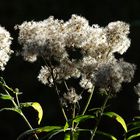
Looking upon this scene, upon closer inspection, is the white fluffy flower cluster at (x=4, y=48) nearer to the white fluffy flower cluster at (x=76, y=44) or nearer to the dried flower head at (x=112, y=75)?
the white fluffy flower cluster at (x=76, y=44)

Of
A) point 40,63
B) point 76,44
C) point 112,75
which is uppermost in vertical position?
point 40,63

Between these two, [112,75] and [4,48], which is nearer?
[112,75]

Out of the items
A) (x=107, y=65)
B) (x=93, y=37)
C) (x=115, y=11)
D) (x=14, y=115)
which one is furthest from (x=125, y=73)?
(x=115, y=11)

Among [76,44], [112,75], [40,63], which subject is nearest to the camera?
[112,75]

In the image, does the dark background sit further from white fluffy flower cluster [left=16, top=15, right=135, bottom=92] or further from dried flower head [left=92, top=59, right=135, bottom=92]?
dried flower head [left=92, top=59, right=135, bottom=92]

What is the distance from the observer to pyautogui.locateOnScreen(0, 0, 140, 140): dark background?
7957 mm

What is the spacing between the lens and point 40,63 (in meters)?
8.70

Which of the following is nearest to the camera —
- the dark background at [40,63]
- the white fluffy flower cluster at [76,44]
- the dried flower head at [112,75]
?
the dried flower head at [112,75]

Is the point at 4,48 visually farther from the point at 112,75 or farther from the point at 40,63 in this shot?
the point at 40,63

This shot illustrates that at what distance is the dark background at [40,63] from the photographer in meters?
7.96

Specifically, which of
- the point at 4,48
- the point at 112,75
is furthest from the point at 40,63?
the point at 112,75

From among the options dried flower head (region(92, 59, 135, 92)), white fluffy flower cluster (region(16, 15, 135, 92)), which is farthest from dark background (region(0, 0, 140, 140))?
dried flower head (region(92, 59, 135, 92))

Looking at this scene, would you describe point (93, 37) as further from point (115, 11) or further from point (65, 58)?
point (115, 11)

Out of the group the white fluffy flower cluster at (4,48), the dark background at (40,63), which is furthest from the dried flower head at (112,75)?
the dark background at (40,63)
